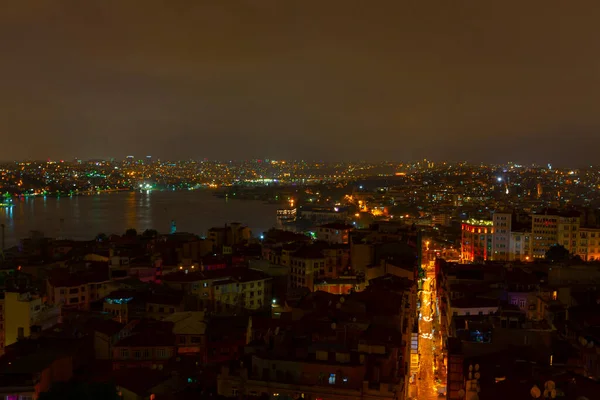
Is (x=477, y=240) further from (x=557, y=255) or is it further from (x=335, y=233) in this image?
(x=557, y=255)

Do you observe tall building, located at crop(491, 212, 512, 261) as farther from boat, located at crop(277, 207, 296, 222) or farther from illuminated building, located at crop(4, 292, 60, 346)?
boat, located at crop(277, 207, 296, 222)

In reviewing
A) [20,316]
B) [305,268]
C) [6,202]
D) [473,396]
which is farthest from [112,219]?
[473,396]

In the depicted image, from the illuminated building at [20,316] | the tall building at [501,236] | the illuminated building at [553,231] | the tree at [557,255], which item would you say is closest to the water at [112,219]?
the tall building at [501,236]

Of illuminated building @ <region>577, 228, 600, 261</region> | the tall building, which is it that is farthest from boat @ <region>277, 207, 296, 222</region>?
illuminated building @ <region>577, 228, 600, 261</region>

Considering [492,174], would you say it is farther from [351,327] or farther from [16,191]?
[351,327]

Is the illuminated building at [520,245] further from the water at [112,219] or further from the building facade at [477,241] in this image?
the water at [112,219]

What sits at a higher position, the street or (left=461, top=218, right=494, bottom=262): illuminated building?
(left=461, top=218, right=494, bottom=262): illuminated building

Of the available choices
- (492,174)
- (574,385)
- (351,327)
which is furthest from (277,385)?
(492,174)
